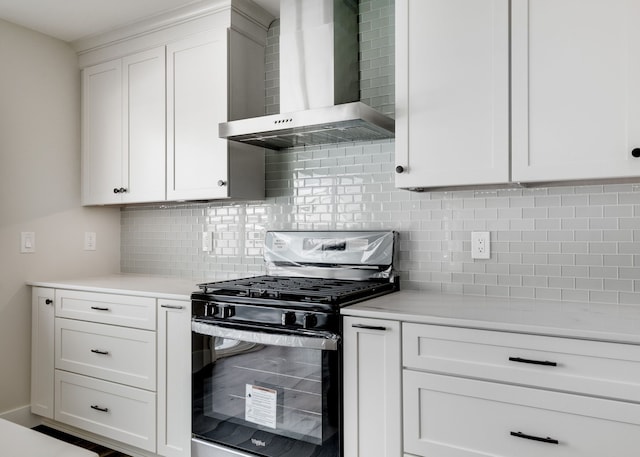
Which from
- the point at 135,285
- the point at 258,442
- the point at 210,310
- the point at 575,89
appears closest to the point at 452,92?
the point at 575,89

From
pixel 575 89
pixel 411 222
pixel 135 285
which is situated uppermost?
pixel 575 89

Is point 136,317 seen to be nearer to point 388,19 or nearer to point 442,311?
point 442,311

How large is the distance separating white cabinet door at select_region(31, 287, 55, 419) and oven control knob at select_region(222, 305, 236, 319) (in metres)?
1.35

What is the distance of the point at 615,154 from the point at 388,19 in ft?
4.28

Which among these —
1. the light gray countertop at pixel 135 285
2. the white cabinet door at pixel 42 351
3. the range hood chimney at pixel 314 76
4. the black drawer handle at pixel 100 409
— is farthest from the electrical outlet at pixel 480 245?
the white cabinet door at pixel 42 351

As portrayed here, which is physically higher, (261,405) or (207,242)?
(207,242)

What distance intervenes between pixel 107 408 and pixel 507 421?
6.74ft

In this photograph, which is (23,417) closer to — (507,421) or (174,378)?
(174,378)

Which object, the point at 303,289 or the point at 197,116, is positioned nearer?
the point at 303,289

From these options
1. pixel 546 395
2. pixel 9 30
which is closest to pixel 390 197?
pixel 546 395

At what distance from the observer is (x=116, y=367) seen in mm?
2574

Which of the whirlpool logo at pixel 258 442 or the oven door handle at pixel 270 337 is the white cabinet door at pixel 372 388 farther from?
the whirlpool logo at pixel 258 442

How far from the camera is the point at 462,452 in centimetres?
168

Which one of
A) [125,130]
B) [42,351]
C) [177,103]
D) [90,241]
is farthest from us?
[90,241]
